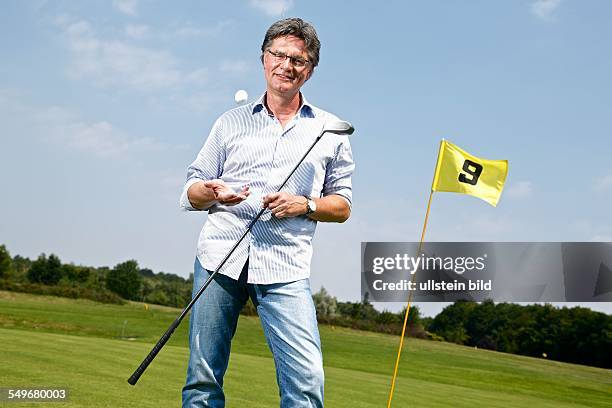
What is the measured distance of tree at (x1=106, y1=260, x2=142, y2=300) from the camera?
209 feet

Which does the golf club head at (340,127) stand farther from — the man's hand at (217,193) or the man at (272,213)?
the man's hand at (217,193)

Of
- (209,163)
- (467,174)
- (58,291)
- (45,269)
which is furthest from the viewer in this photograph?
(45,269)

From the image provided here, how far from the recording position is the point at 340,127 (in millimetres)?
2758

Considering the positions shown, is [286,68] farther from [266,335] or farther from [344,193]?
[266,335]

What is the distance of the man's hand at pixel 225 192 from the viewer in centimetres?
270

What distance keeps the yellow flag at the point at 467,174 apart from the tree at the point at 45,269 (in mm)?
62428

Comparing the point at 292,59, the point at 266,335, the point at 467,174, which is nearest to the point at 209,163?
the point at 292,59

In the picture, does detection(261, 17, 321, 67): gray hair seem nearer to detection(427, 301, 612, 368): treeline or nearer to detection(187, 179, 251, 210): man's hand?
detection(187, 179, 251, 210): man's hand

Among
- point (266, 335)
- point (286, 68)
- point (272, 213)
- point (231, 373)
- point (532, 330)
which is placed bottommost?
point (231, 373)

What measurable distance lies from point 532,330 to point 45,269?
44734mm

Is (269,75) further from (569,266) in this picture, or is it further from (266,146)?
(569,266)

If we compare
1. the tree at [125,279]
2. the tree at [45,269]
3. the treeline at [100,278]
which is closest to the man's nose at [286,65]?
the treeline at [100,278]

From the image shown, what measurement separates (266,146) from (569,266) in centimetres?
3521

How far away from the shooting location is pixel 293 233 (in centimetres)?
278
